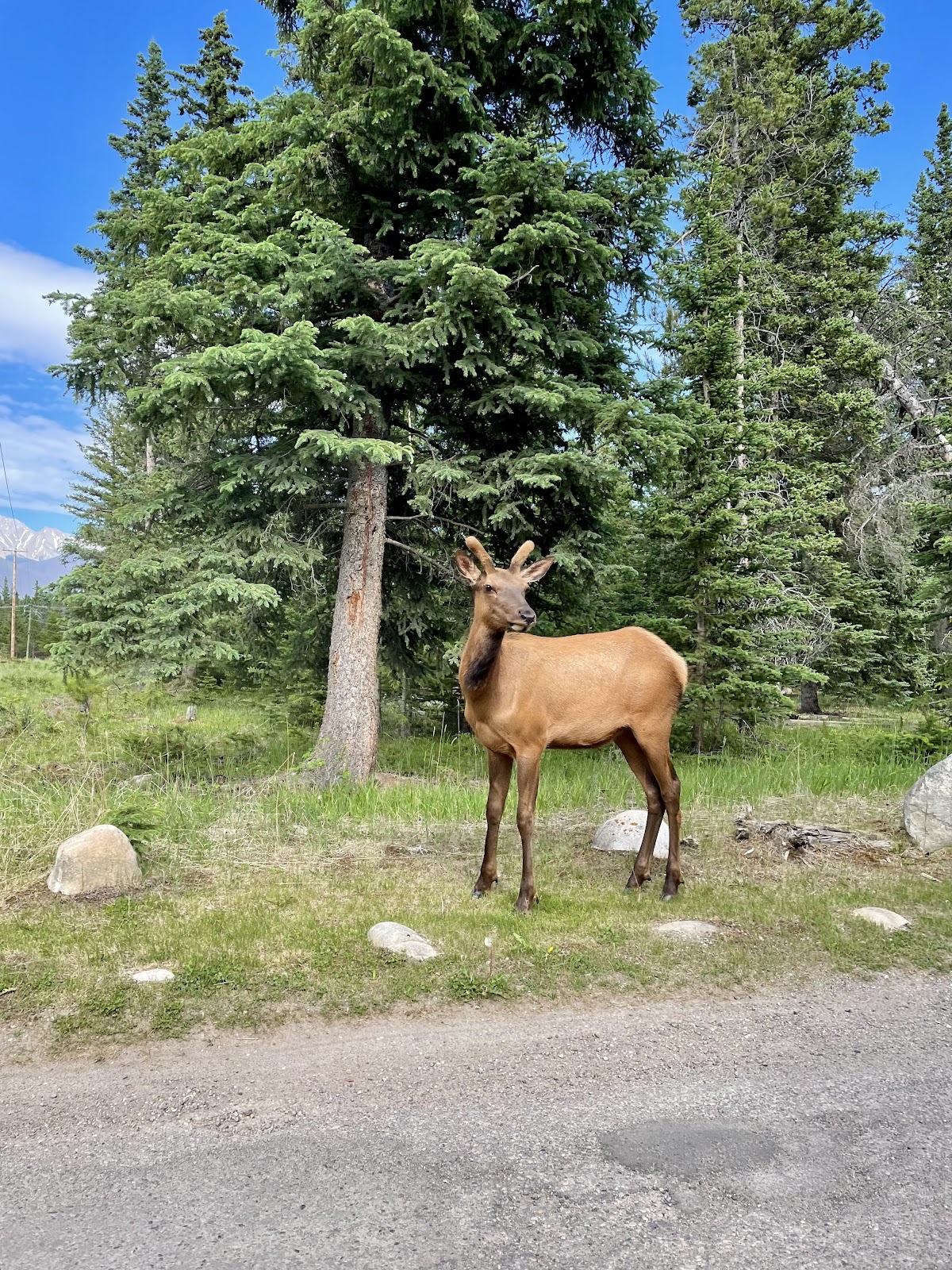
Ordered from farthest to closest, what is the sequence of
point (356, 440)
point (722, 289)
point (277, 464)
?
1. point (722, 289)
2. point (277, 464)
3. point (356, 440)

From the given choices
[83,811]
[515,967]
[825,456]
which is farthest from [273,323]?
[825,456]

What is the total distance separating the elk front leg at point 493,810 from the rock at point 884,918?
2529 millimetres

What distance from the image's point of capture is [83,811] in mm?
6434

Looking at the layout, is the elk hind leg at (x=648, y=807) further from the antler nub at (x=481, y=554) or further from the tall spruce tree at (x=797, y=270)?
the tall spruce tree at (x=797, y=270)

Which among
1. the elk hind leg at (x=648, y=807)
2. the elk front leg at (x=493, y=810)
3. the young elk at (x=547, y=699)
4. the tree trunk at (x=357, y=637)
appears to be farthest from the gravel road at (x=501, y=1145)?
the tree trunk at (x=357, y=637)

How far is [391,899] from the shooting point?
17.5ft

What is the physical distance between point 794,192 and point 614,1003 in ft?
69.3

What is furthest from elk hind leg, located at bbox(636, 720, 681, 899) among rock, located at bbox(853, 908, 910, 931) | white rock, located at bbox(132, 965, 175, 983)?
white rock, located at bbox(132, 965, 175, 983)

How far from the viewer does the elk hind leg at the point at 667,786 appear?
18.2ft

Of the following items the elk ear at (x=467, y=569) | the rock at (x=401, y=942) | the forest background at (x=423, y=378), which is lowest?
the rock at (x=401, y=942)

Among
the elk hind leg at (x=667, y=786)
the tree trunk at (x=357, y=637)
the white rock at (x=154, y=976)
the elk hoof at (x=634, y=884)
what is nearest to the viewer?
the white rock at (x=154, y=976)

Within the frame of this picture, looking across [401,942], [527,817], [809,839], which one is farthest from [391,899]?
[809,839]

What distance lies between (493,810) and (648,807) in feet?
4.27

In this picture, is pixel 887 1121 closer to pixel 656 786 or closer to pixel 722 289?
pixel 656 786
